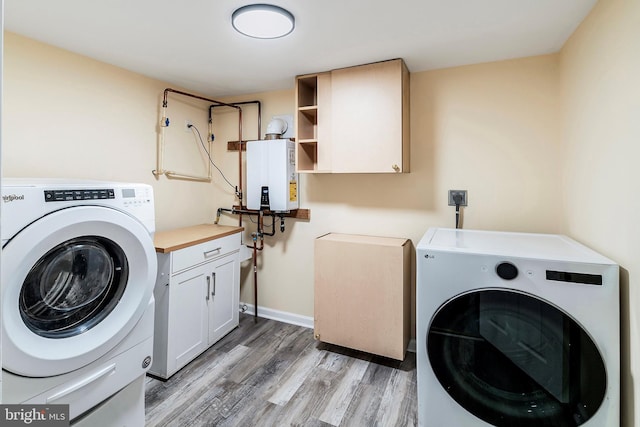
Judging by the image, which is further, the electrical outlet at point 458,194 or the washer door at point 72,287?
the electrical outlet at point 458,194

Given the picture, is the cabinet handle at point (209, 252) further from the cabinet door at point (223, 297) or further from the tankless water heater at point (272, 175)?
the tankless water heater at point (272, 175)

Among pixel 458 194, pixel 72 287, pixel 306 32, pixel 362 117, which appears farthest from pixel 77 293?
pixel 458 194

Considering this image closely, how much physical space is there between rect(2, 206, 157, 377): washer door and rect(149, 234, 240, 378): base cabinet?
476 mm

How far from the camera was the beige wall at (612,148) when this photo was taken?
4.07ft

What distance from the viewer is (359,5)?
5.03 ft

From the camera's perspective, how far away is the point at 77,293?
1474 millimetres

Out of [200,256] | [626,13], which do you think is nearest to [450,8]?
[626,13]

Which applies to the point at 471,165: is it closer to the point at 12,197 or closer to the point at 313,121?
the point at 313,121

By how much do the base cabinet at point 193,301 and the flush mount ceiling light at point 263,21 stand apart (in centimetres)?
138

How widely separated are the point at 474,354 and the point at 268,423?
1.10 metres

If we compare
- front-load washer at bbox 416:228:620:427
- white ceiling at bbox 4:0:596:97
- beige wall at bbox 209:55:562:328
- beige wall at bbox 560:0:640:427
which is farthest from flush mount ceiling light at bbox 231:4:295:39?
beige wall at bbox 560:0:640:427

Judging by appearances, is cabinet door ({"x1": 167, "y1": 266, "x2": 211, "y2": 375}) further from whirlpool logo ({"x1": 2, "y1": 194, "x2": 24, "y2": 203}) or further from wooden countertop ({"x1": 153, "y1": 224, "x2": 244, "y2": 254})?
whirlpool logo ({"x1": 2, "y1": 194, "x2": 24, "y2": 203})

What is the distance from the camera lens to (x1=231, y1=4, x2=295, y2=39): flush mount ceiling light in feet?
5.08

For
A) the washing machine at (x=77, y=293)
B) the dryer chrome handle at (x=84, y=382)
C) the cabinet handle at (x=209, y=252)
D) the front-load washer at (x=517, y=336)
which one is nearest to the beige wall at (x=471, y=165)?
the front-load washer at (x=517, y=336)
